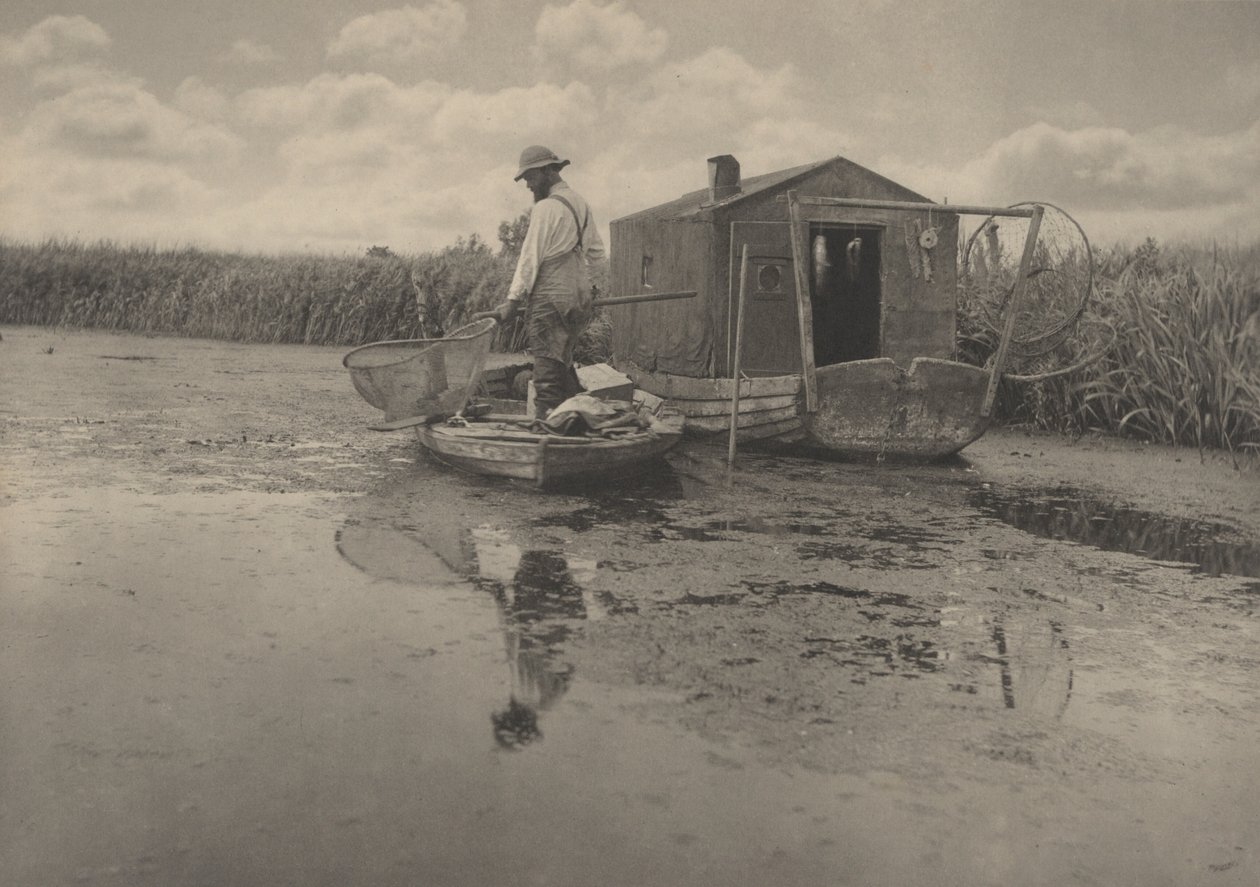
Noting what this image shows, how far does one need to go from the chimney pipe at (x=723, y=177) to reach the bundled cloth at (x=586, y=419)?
327 cm

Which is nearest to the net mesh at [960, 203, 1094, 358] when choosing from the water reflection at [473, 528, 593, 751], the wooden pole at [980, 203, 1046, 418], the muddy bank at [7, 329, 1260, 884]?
the wooden pole at [980, 203, 1046, 418]

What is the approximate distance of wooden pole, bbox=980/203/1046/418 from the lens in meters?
9.12

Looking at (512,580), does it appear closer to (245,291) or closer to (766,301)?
(766,301)

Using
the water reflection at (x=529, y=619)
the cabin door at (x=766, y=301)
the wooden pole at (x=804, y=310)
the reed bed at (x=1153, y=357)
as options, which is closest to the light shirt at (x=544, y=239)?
the wooden pole at (x=804, y=310)

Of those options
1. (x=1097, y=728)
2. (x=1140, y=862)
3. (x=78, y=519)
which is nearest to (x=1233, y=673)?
(x=1097, y=728)

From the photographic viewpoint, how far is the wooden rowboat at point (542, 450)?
731cm

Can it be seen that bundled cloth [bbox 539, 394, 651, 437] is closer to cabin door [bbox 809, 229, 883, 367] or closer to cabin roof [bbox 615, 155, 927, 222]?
cabin roof [bbox 615, 155, 927, 222]

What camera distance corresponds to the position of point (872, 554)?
598 centimetres

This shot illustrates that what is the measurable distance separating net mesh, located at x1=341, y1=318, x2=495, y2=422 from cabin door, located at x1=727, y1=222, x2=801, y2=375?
2.55 m

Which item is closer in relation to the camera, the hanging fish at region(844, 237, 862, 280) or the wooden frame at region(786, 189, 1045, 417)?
the wooden frame at region(786, 189, 1045, 417)

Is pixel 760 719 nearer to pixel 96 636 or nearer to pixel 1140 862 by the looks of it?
pixel 1140 862

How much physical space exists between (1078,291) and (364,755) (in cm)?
990

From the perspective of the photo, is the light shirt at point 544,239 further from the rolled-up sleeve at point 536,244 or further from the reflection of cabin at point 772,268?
the reflection of cabin at point 772,268

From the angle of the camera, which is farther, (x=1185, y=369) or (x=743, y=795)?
(x=1185, y=369)
